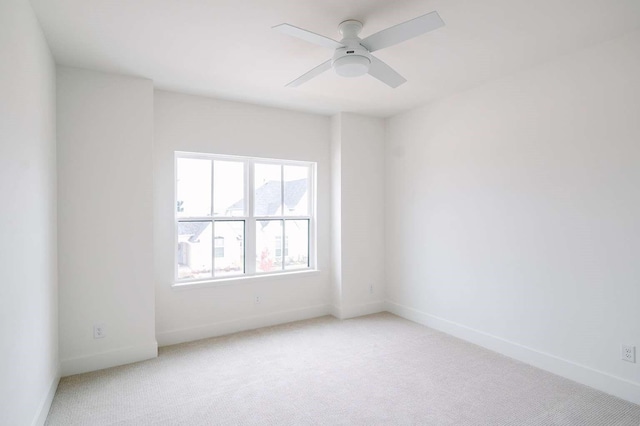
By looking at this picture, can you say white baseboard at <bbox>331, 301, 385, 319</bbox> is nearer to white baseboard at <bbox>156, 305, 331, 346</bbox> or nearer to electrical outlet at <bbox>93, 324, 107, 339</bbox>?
white baseboard at <bbox>156, 305, 331, 346</bbox>

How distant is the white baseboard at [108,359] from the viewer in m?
2.91

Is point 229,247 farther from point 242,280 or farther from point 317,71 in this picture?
point 317,71

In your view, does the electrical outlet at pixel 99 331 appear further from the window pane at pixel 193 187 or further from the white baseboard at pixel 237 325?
the window pane at pixel 193 187

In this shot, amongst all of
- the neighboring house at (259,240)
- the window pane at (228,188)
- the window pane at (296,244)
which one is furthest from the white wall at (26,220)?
the window pane at (296,244)

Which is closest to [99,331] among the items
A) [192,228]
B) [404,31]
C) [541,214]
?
[192,228]

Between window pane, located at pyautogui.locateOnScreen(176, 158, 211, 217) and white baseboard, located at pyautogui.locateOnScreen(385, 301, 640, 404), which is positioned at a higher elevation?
window pane, located at pyautogui.locateOnScreen(176, 158, 211, 217)

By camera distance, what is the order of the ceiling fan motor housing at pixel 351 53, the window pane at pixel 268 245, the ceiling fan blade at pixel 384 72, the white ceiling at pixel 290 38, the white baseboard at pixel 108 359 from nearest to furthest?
the white ceiling at pixel 290 38, the ceiling fan motor housing at pixel 351 53, the ceiling fan blade at pixel 384 72, the white baseboard at pixel 108 359, the window pane at pixel 268 245

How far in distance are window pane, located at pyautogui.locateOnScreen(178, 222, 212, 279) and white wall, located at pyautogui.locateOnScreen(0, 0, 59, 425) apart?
46.5 inches

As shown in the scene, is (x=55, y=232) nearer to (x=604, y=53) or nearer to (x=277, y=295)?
(x=277, y=295)

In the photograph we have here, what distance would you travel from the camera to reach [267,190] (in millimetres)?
4262

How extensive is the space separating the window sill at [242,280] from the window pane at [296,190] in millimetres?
765

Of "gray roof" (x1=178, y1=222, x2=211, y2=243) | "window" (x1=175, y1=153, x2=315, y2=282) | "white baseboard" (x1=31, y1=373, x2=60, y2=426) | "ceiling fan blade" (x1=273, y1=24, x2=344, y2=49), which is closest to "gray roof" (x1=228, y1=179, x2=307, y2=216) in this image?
"window" (x1=175, y1=153, x2=315, y2=282)

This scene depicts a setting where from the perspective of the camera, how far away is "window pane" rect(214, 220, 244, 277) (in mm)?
3936

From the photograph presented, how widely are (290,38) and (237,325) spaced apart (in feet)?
9.91
